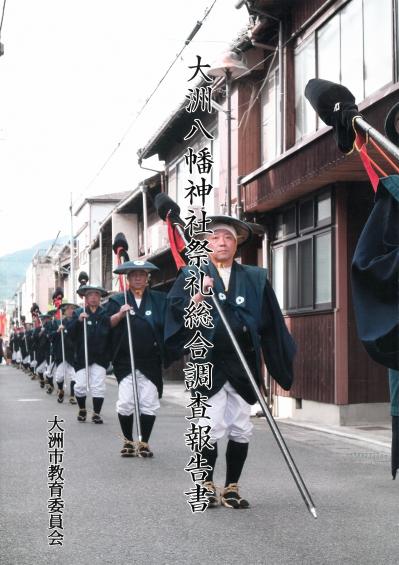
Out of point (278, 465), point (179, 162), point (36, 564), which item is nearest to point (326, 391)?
point (278, 465)

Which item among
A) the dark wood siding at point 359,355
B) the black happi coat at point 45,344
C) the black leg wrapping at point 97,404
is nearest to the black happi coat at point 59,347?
the black happi coat at point 45,344

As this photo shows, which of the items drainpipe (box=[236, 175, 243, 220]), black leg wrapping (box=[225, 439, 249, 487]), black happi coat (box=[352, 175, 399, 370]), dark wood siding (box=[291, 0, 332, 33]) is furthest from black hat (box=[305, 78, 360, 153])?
drainpipe (box=[236, 175, 243, 220])

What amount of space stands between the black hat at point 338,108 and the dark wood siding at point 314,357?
8826 mm

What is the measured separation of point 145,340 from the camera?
31.1 ft

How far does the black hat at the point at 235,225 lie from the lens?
6.38 metres

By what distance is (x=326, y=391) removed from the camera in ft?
43.8

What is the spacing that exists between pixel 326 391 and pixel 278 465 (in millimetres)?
4811

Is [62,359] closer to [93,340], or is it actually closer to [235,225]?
[93,340]

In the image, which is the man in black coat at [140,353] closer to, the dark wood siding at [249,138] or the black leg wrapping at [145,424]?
the black leg wrapping at [145,424]

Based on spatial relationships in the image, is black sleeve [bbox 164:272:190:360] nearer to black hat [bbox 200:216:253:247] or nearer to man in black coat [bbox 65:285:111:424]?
black hat [bbox 200:216:253:247]

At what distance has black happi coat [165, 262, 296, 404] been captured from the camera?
20.7 ft

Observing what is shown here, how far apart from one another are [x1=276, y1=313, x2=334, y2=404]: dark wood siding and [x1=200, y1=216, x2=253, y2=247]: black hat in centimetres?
675

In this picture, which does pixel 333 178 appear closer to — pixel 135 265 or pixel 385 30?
pixel 385 30

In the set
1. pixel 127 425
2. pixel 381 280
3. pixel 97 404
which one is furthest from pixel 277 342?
pixel 97 404
